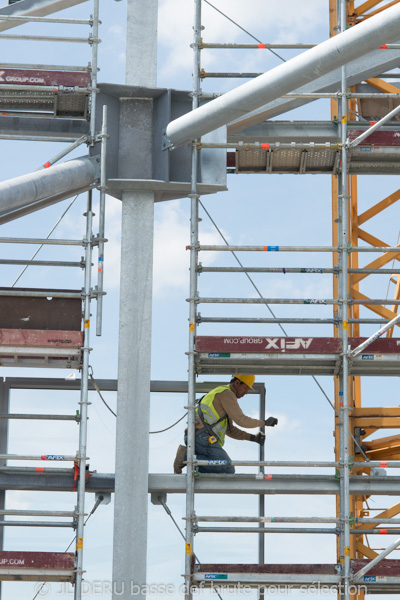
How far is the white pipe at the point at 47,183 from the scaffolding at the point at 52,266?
0.04 ft

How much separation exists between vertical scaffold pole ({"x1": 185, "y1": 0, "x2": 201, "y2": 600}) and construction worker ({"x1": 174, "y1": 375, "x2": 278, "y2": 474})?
330mm

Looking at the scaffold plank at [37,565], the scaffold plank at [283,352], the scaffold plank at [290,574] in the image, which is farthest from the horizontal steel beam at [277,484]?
the scaffold plank at [283,352]

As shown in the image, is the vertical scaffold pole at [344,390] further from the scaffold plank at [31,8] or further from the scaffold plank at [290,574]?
the scaffold plank at [31,8]

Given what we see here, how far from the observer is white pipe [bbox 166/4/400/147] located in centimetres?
905

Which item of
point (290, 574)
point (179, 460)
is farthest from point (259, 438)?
point (290, 574)

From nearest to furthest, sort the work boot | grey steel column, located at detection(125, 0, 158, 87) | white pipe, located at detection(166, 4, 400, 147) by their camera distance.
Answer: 1. white pipe, located at detection(166, 4, 400, 147)
2. the work boot
3. grey steel column, located at detection(125, 0, 158, 87)

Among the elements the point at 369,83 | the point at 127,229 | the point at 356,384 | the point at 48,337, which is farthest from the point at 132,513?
the point at 369,83

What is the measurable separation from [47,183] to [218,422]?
3424 mm

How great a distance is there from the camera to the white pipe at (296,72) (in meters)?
9.05

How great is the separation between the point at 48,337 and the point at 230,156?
3472 mm

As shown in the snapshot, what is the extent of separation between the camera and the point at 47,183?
12.5 m

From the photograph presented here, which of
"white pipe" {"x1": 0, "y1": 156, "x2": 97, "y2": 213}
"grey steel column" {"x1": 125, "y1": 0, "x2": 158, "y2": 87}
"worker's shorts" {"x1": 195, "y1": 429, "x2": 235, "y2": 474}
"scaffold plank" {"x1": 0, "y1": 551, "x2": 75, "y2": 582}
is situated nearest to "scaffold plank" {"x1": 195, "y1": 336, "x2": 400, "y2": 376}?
"worker's shorts" {"x1": 195, "y1": 429, "x2": 235, "y2": 474}

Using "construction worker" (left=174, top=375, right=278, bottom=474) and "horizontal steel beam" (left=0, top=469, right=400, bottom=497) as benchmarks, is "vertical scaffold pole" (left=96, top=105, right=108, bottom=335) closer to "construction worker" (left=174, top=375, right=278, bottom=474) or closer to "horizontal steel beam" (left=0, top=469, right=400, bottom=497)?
"construction worker" (left=174, top=375, right=278, bottom=474)

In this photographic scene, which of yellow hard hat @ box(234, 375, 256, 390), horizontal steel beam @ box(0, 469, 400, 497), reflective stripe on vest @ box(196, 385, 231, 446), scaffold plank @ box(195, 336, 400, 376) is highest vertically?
scaffold plank @ box(195, 336, 400, 376)
